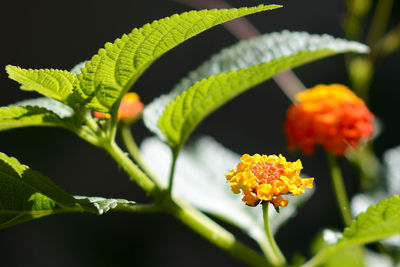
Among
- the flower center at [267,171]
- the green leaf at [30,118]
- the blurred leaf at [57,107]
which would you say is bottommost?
the flower center at [267,171]

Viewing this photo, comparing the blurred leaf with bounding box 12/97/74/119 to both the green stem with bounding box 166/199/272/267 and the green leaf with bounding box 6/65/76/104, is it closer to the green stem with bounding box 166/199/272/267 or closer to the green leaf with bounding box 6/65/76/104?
the green leaf with bounding box 6/65/76/104

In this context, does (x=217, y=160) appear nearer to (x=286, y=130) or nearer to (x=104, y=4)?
(x=286, y=130)

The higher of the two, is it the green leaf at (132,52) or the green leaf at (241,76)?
the green leaf at (132,52)

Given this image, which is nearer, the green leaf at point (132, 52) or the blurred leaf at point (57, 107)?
the green leaf at point (132, 52)

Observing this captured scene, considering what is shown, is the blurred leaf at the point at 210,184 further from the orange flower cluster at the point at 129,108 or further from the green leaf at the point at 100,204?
the green leaf at the point at 100,204

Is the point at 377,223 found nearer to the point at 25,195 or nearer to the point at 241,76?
the point at 241,76

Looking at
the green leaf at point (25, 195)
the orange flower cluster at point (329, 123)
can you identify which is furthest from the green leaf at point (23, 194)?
the orange flower cluster at point (329, 123)

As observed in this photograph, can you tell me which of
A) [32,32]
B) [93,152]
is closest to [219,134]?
[93,152]
